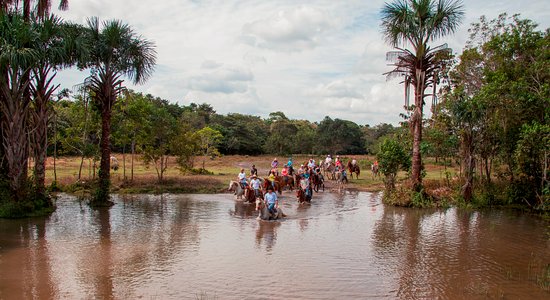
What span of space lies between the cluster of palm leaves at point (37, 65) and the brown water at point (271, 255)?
2726mm

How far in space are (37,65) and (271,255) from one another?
37.4ft

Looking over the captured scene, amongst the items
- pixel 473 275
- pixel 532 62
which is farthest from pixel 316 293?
pixel 532 62

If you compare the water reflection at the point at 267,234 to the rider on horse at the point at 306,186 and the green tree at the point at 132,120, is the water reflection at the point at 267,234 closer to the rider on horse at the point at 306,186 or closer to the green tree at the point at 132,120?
the rider on horse at the point at 306,186

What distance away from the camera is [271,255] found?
38.4ft

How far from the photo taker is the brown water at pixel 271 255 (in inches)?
354

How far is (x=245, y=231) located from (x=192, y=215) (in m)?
3.69

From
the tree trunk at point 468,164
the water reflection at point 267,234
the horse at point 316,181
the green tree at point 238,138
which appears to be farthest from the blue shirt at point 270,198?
the green tree at point 238,138

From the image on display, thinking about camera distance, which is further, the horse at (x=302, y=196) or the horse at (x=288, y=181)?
the horse at (x=288, y=181)

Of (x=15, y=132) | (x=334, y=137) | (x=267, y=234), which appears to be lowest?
(x=267, y=234)

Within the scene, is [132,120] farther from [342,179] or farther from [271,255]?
[271,255]

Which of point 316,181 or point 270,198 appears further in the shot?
point 316,181

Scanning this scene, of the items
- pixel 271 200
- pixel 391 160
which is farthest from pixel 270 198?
pixel 391 160

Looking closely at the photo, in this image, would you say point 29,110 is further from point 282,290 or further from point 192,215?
point 282,290

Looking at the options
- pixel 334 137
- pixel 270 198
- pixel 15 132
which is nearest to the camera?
pixel 270 198
